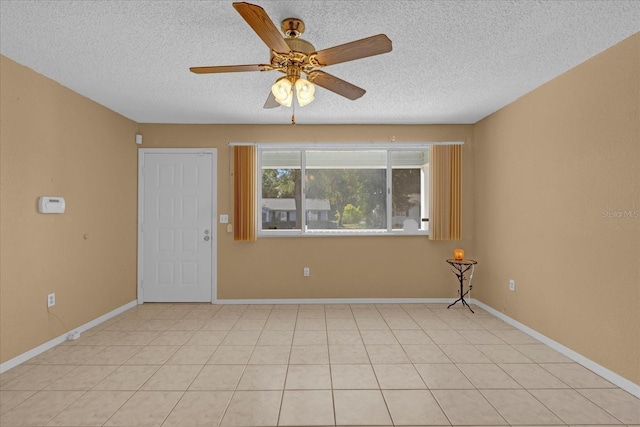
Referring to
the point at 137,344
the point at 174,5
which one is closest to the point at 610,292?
the point at 174,5

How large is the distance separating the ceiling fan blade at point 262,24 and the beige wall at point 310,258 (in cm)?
284

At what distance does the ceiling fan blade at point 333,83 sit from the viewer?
7.44 feet

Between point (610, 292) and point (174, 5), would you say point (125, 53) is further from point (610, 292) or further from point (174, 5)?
point (610, 292)

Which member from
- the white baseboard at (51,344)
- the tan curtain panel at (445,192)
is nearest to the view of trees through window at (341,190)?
the tan curtain panel at (445,192)

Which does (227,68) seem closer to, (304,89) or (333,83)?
(304,89)

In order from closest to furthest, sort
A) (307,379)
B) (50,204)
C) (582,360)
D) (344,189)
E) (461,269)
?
(307,379), (582,360), (50,204), (461,269), (344,189)

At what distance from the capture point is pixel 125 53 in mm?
2695

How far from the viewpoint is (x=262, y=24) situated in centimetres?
168

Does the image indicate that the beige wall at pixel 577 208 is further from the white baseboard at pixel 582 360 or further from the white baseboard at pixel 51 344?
→ the white baseboard at pixel 51 344

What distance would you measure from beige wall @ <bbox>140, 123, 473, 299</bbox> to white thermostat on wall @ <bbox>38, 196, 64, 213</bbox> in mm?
1699

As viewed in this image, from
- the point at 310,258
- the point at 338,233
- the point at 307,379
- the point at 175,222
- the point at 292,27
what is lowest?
the point at 307,379

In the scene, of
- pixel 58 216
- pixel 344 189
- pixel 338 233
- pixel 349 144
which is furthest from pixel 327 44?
pixel 58 216

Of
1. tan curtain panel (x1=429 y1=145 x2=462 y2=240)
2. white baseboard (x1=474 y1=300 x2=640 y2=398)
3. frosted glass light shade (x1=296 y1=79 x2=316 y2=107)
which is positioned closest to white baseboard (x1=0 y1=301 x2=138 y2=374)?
frosted glass light shade (x1=296 y1=79 x2=316 y2=107)

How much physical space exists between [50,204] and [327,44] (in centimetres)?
292
